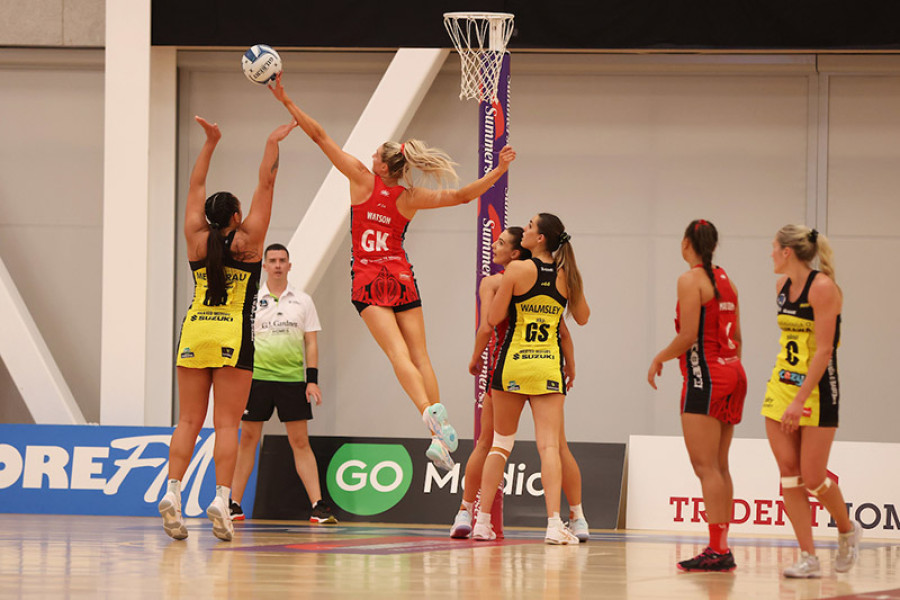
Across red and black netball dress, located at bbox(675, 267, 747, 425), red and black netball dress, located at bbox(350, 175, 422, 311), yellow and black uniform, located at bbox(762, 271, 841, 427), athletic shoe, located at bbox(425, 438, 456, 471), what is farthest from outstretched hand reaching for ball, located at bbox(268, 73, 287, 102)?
yellow and black uniform, located at bbox(762, 271, 841, 427)

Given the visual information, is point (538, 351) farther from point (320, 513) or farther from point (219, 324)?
point (320, 513)

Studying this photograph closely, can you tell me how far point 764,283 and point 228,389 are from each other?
6877 millimetres

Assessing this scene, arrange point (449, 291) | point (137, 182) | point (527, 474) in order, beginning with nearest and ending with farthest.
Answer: point (527, 474), point (137, 182), point (449, 291)

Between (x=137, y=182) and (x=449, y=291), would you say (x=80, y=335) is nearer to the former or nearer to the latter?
(x=137, y=182)

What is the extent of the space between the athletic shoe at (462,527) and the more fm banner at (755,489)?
2.38 m

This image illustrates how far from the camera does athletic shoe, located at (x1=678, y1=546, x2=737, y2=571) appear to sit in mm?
6039

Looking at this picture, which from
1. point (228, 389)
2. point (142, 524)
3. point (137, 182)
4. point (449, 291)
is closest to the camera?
point (228, 389)

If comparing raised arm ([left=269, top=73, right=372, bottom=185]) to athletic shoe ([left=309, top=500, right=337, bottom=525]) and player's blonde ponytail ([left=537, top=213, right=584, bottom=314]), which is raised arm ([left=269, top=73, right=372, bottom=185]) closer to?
player's blonde ponytail ([left=537, top=213, right=584, bottom=314])

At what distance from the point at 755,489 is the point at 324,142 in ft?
16.0

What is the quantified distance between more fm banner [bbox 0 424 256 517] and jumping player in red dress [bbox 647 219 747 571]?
517 centimetres

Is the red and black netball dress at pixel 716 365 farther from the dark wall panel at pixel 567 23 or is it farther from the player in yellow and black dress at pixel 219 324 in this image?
the dark wall panel at pixel 567 23

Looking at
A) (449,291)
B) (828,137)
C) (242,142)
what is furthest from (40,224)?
(828,137)

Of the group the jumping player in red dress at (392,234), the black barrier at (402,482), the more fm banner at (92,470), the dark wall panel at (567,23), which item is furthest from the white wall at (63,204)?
the jumping player in red dress at (392,234)

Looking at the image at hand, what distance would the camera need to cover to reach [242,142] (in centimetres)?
1235
